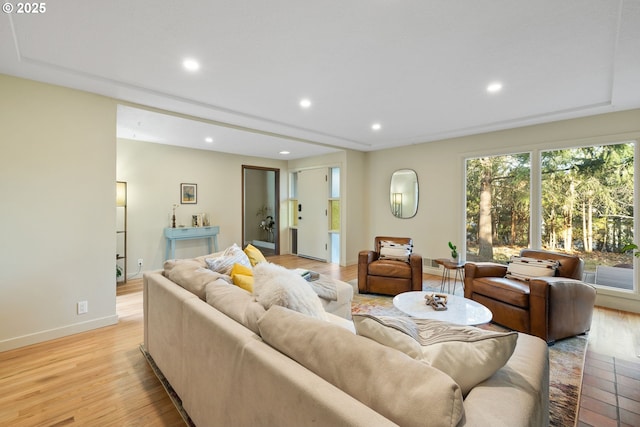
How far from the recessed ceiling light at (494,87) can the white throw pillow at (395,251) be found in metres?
2.19

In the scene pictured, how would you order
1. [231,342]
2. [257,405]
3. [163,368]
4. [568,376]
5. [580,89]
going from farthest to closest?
1. [580,89]
2. [568,376]
3. [163,368]
4. [231,342]
5. [257,405]

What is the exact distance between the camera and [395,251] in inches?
160

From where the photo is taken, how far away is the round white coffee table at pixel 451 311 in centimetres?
225

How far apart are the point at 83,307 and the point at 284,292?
2665 mm

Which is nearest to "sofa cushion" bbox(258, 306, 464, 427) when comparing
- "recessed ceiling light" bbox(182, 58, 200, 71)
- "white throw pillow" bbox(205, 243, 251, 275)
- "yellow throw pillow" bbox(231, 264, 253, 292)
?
"yellow throw pillow" bbox(231, 264, 253, 292)

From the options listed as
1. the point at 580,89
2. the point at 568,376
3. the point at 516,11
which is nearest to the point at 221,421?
the point at 568,376

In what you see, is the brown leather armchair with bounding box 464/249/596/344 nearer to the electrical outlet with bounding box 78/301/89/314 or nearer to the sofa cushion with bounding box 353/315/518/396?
the sofa cushion with bounding box 353/315/518/396

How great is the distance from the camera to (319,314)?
157cm

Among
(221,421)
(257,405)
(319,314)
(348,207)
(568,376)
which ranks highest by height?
(348,207)

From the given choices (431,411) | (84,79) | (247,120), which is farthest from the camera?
(247,120)

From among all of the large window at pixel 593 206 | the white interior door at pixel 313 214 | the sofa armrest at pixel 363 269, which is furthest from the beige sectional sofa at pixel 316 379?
the white interior door at pixel 313 214

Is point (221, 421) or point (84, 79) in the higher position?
point (84, 79)

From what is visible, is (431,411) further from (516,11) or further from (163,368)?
(516,11)

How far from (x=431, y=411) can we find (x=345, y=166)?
207 inches
